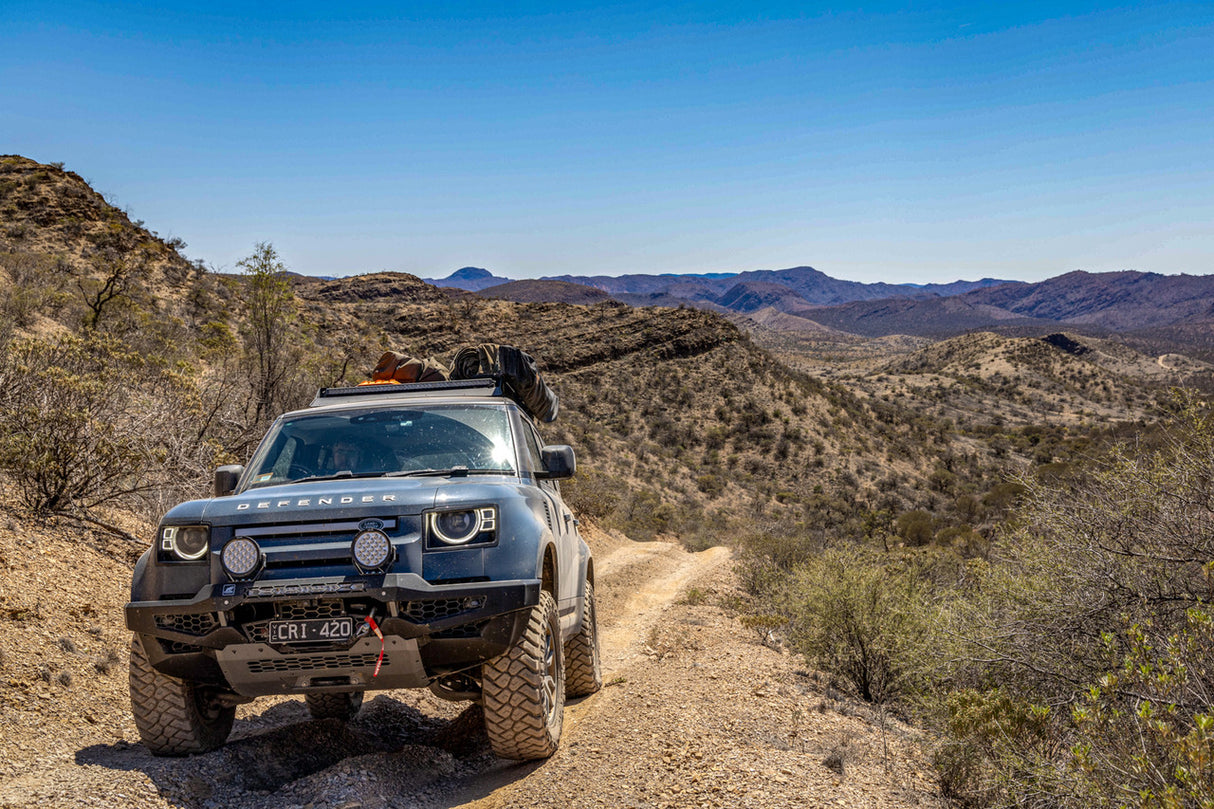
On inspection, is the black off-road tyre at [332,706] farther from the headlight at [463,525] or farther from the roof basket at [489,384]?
the headlight at [463,525]

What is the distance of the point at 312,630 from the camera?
376cm

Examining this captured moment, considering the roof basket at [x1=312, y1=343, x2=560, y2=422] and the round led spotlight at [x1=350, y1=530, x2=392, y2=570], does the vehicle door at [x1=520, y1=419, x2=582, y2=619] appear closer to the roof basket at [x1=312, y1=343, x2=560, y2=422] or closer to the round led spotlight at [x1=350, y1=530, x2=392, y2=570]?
the roof basket at [x1=312, y1=343, x2=560, y2=422]

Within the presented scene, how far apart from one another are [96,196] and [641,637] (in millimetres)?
34181

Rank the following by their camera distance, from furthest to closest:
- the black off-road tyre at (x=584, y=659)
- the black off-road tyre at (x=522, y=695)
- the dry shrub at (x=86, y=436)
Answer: the dry shrub at (x=86, y=436)
the black off-road tyre at (x=584, y=659)
the black off-road tyre at (x=522, y=695)

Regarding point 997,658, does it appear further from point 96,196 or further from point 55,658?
point 96,196

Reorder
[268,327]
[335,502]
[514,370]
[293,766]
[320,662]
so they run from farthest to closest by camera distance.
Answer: [268,327] → [514,370] → [293,766] → [335,502] → [320,662]

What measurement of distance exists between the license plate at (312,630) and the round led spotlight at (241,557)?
0.32 meters

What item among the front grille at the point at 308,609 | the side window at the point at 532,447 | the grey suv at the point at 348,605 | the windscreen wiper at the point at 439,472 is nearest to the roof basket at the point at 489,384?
the side window at the point at 532,447

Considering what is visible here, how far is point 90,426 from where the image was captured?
7840 mm

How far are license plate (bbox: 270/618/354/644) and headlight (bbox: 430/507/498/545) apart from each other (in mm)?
583

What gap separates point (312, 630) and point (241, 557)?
51cm

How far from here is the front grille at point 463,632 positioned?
12.7 feet

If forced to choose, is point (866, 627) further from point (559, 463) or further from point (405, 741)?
point (405, 741)

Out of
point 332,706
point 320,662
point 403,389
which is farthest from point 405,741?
point 403,389
